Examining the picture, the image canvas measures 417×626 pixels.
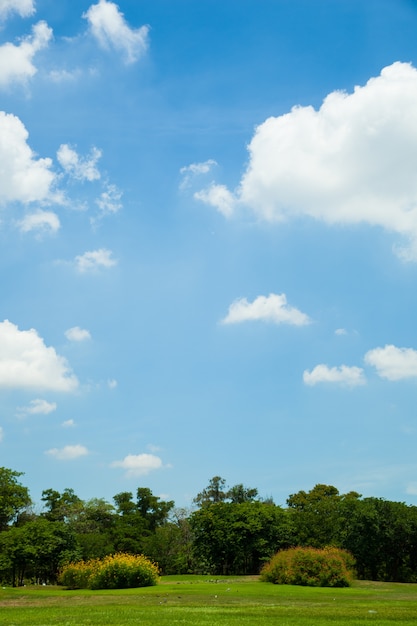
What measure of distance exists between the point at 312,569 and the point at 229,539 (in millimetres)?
29243

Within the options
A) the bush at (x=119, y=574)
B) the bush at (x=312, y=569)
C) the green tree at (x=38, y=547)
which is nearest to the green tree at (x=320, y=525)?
the bush at (x=312, y=569)

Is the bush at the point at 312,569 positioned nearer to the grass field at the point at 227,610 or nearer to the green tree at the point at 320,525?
the grass field at the point at 227,610

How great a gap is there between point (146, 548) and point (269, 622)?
197 feet

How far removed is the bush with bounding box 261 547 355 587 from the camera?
43.3m

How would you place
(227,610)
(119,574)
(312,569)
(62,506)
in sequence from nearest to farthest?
(227,610), (119,574), (312,569), (62,506)

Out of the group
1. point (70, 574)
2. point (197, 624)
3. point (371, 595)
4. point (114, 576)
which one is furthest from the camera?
point (70, 574)

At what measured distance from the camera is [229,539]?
71.5 meters

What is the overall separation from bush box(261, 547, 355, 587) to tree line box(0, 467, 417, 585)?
66.8ft

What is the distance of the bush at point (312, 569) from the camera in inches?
1704

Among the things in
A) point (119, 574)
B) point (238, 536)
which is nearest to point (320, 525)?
point (238, 536)

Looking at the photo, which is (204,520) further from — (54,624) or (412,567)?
(54,624)

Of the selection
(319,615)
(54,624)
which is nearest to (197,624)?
(54,624)

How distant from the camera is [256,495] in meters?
103

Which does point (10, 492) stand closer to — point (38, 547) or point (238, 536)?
point (38, 547)
